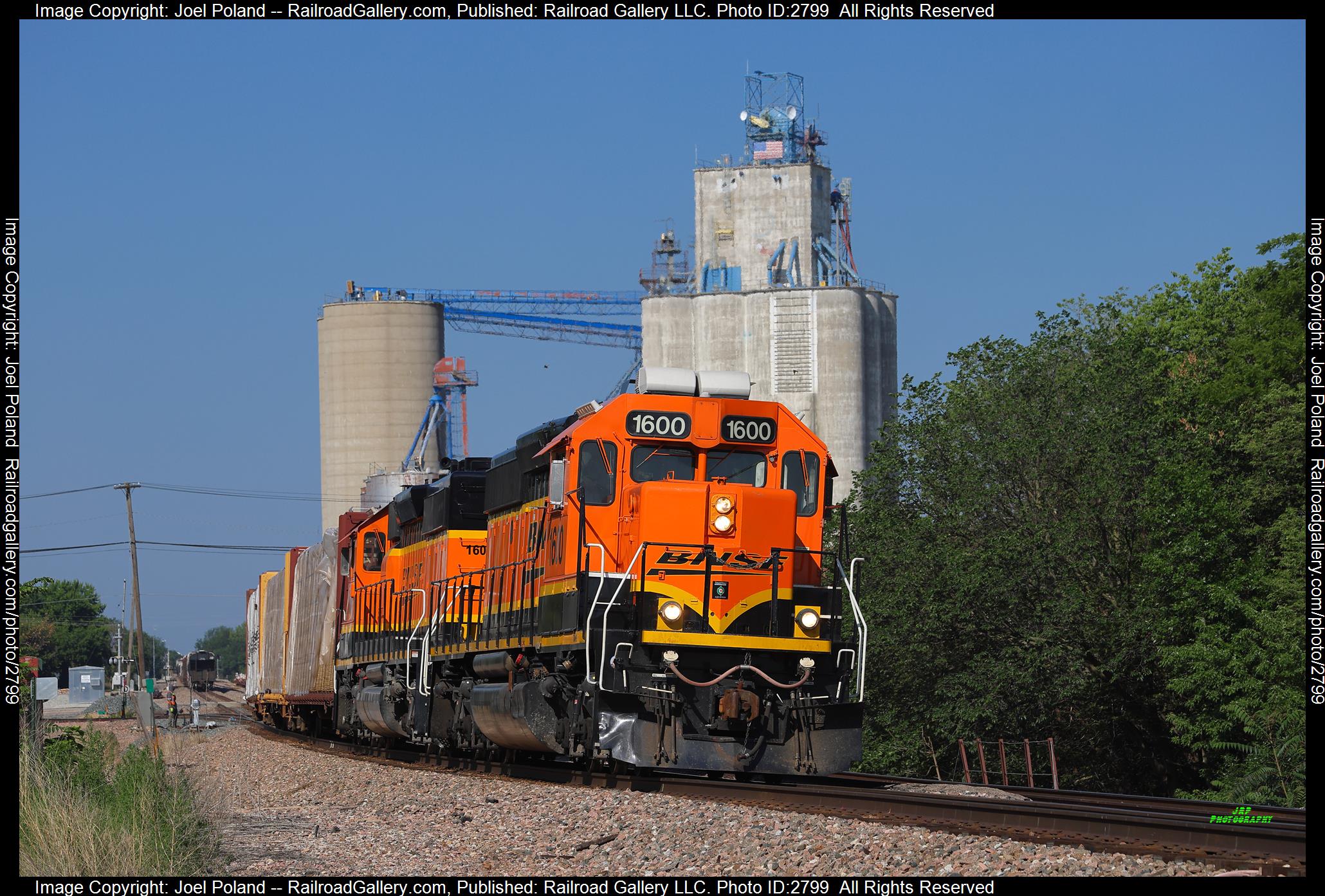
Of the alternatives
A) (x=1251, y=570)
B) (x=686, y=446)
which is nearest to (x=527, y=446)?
(x=686, y=446)

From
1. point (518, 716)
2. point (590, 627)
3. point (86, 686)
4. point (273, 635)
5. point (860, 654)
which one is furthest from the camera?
point (86, 686)

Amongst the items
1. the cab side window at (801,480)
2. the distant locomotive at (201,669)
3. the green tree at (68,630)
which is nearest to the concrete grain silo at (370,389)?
the distant locomotive at (201,669)

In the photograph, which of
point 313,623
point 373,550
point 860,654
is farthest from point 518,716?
point 313,623

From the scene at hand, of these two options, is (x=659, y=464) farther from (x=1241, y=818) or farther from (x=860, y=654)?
(x=1241, y=818)

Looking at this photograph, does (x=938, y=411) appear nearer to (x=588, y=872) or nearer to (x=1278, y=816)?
(x=1278, y=816)

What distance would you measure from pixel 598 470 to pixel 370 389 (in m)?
89.4

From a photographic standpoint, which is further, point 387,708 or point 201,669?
Answer: point 201,669

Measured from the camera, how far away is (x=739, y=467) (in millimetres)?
14727

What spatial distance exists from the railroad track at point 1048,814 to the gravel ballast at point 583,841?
0.23 m

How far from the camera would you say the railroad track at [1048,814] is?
27.6 ft

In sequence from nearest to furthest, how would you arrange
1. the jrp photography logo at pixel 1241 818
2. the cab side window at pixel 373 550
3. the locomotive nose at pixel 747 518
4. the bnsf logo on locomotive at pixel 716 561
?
the jrp photography logo at pixel 1241 818, the bnsf logo on locomotive at pixel 716 561, the locomotive nose at pixel 747 518, the cab side window at pixel 373 550

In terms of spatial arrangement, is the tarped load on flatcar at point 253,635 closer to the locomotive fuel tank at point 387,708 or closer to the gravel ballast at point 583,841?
the locomotive fuel tank at point 387,708

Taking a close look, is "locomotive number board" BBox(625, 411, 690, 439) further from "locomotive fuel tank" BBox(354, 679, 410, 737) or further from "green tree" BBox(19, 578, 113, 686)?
"green tree" BBox(19, 578, 113, 686)

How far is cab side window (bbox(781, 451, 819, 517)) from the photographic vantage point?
48.9 feet
